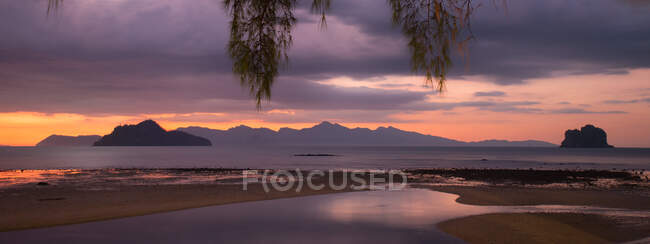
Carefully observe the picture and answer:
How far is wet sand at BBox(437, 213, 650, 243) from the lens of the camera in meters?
10.7

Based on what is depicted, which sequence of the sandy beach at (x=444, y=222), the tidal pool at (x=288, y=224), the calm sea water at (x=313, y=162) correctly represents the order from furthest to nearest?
the calm sea water at (x=313, y=162), the sandy beach at (x=444, y=222), the tidal pool at (x=288, y=224)

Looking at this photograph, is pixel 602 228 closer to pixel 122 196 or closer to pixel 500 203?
pixel 500 203

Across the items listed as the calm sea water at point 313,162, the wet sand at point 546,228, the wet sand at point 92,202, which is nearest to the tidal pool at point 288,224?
the wet sand at point 546,228

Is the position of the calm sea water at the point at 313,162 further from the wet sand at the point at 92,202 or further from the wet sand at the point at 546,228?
the wet sand at the point at 546,228

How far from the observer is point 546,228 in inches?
472

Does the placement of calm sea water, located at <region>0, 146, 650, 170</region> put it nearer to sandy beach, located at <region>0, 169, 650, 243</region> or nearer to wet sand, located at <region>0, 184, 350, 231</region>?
wet sand, located at <region>0, 184, 350, 231</region>

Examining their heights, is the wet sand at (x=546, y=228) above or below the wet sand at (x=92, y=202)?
above

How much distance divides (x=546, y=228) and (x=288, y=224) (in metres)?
7.59

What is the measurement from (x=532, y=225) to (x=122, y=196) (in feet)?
60.7

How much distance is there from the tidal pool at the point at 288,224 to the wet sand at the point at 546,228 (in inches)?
30.6

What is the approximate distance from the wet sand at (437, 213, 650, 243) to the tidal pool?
78 cm

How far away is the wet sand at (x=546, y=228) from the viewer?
10719mm

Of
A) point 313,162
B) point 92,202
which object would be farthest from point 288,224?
point 313,162

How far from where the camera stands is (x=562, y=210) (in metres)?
15.7
